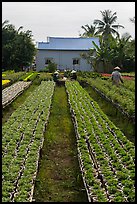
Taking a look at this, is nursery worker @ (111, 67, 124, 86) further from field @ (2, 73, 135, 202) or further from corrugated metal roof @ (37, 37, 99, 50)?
corrugated metal roof @ (37, 37, 99, 50)

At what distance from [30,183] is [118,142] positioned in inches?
112

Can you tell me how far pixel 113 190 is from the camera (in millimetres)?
5066

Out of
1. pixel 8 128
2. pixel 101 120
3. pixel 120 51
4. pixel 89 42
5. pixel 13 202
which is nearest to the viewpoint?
pixel 13 202

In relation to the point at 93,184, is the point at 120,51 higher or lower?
higher

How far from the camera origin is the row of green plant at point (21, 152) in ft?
16.7

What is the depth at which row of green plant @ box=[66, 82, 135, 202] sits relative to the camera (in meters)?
5.03

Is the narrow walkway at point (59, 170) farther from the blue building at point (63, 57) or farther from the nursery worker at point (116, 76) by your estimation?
the blue building at point (63, 57)

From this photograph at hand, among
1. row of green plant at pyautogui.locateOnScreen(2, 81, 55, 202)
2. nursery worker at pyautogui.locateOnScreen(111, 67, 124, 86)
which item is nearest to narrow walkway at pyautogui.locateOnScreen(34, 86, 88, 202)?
row of green plant at pyautogui.locateOnScreen(2, 81, 55, 202)

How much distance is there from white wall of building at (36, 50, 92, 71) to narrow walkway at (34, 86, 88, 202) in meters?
33.0

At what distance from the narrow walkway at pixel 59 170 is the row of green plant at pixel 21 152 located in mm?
286

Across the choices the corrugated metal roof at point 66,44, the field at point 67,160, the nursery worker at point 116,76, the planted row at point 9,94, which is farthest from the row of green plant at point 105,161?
the corrugated metal roof at point 66,44

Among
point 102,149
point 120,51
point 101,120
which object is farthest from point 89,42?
point 102,149

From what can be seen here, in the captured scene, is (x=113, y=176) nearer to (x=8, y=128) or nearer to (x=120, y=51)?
(x=8, y=128)

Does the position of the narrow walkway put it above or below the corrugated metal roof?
below
